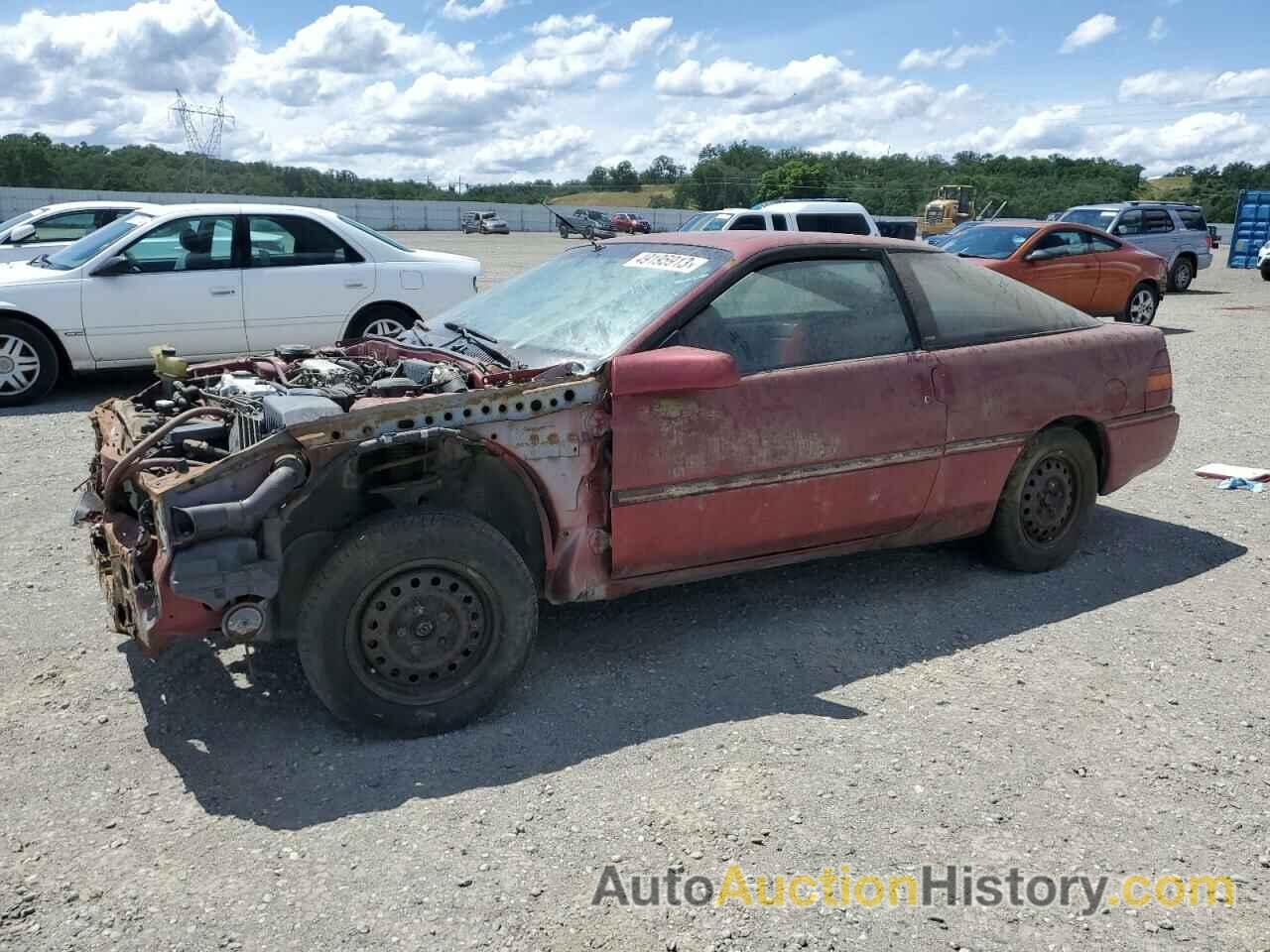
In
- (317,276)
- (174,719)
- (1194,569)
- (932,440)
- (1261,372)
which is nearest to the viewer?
(174,719)

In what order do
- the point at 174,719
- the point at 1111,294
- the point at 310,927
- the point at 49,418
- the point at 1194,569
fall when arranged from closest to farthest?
the point at 310,927
the point at 174,719
the point at 1194,569
the point at 49,418
the point at 1111,294

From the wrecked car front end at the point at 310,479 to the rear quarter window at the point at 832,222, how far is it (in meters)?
13.2

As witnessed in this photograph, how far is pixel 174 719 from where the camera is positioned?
3.42 metres

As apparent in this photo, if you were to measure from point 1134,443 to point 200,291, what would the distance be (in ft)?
22.7

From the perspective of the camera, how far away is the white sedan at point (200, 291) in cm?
809

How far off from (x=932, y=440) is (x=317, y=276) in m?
6.13

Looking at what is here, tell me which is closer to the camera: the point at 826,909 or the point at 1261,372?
the point at 826,909

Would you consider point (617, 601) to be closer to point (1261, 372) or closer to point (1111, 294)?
point (1261, 372)

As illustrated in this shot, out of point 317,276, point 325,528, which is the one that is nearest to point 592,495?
point 325,528

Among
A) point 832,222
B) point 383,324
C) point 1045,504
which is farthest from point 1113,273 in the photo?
point 1045,504

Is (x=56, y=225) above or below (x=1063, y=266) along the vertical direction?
above

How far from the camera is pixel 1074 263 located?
13008 millimetres

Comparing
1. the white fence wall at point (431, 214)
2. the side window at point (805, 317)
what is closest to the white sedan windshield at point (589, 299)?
the side window at point (805, 317)

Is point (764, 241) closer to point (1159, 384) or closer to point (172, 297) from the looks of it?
point (1159, 384)
